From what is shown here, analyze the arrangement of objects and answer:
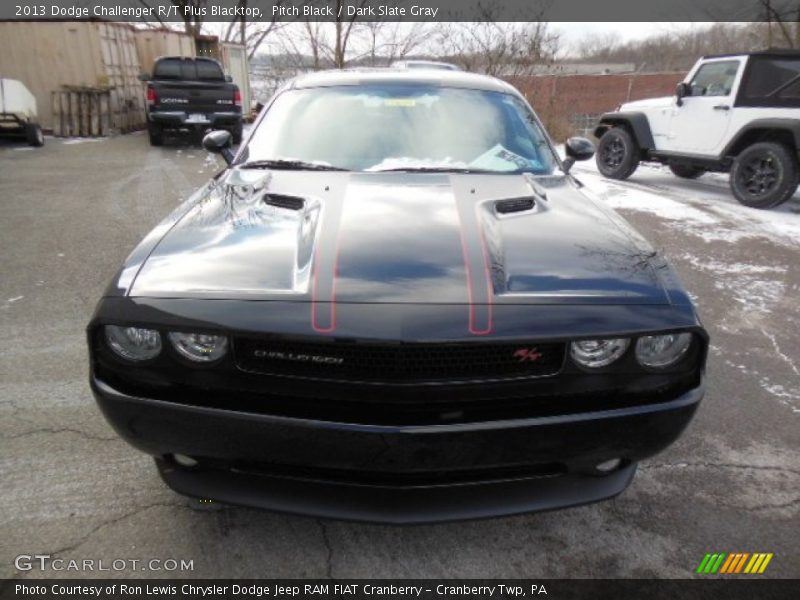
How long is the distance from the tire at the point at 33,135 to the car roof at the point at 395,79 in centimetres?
1012

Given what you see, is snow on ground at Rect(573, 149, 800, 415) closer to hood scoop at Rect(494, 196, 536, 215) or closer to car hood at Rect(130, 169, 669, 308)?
hood scoop at Rect(494, 196, 536, 215)

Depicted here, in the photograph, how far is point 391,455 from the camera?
1.54 m

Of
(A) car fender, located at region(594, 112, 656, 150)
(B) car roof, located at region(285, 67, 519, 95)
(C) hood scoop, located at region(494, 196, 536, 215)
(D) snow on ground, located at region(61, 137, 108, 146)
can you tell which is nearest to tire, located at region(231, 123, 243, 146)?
(D) snow on ground, located at region(61, 137, 108, 146)

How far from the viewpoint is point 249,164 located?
2746 mm

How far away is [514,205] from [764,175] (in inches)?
266

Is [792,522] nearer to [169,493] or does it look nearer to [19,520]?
[169,493]

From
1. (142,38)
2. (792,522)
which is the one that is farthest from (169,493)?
(142,38)

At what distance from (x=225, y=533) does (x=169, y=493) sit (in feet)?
1.13

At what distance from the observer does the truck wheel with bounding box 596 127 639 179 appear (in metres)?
9.15

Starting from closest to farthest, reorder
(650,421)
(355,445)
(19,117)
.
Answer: (355,445) < (650,421) < (19,117)

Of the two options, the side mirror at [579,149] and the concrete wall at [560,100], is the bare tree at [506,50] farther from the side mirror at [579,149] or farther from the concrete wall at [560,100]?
the side mirror at [579,149]

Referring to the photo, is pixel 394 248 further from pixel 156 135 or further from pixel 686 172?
pixel 156 135

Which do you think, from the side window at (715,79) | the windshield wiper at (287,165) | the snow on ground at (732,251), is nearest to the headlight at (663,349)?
the snow on ground at (732,251)

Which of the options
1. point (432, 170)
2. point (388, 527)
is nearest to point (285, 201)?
point (432, 170)
